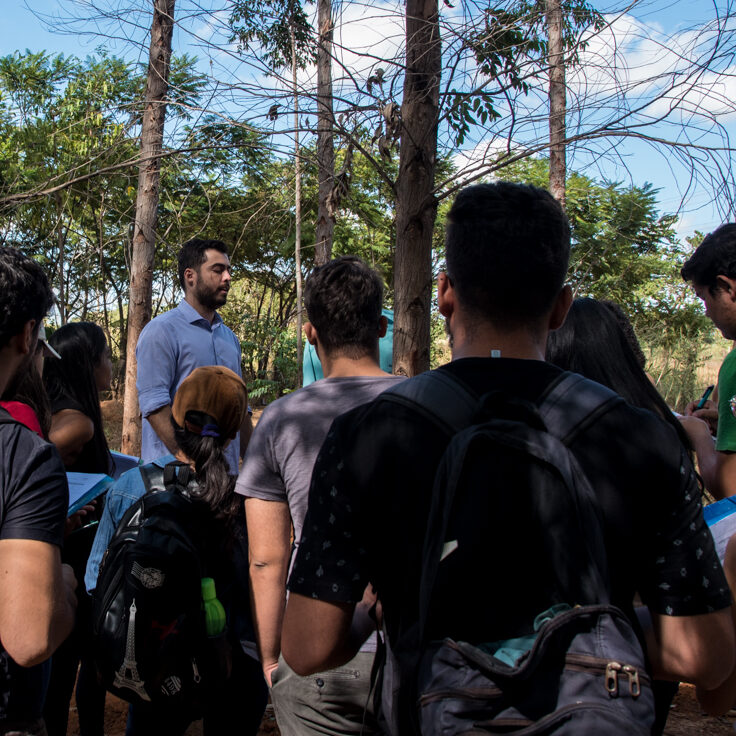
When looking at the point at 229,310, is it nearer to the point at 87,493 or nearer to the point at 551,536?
the point at 87,493

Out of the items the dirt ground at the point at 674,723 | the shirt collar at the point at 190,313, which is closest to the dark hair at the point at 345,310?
the shirt collar at the point at 190,313

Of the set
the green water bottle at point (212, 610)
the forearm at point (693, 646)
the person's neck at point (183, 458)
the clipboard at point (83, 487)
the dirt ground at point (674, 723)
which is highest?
the person's neck at point (183, 458)

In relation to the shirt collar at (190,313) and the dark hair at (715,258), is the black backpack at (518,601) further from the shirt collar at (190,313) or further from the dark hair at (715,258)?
the shirt collar at (190,313)

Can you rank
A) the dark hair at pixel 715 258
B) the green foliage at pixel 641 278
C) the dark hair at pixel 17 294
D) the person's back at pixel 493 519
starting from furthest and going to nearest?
the green foliage at pixel 641 278, the dark hair at pixel 715 258, the dark hair at pixel 17 294, the person's back at pixel 493 519

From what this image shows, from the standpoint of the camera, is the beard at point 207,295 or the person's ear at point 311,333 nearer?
the person's ear at point 311,333

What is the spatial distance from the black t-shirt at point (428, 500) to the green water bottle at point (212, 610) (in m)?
1.13

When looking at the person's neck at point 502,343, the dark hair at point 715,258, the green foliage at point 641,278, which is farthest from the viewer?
the green foliage at point 641,278

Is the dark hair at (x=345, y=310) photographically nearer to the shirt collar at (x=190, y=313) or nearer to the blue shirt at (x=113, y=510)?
the blue shirt at (x=113, y=510)

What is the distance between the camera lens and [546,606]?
104cm

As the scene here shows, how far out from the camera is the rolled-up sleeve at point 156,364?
3879mm

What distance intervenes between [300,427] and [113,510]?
92 cm

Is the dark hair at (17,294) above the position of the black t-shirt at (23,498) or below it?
above

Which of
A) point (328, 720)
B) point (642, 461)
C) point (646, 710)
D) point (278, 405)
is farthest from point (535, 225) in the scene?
point (328, 720)

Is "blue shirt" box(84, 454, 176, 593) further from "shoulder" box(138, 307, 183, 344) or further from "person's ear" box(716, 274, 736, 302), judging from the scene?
"person's ear" box(716, 274, 736, 302)
